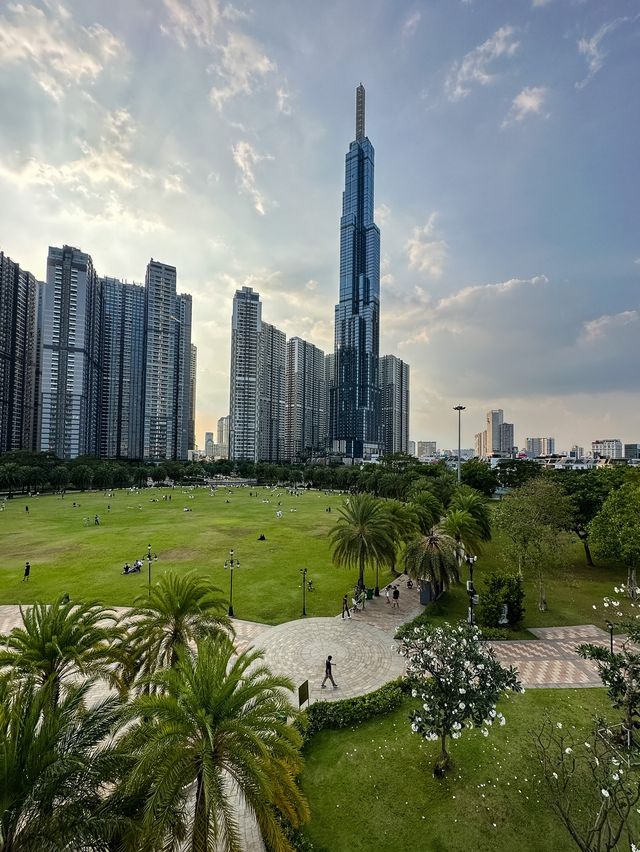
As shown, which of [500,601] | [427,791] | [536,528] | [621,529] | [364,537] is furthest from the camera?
[621,529]

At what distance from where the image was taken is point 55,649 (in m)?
11.4

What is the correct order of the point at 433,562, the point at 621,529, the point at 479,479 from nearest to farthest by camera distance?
1. the point at 433,562
2. the point at 621,529
3. the point at 479,479

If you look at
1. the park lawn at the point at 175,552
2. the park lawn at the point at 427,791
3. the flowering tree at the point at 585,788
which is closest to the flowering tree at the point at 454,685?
the park lawn at the point at 427,791

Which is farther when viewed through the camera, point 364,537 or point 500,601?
point 364,537

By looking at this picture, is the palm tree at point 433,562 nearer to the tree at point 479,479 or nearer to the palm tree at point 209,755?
the palm tree at point 209,755

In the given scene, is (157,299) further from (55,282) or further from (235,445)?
(235,445)

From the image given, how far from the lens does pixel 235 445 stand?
17625cm

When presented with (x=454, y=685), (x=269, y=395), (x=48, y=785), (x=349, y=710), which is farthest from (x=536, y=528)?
(x=269, y=395)

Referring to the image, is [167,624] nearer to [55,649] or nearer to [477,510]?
[55,649]

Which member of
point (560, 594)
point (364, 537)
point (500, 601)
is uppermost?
point (364, 537)

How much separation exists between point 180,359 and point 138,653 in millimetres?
174228

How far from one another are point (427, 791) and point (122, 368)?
180 m

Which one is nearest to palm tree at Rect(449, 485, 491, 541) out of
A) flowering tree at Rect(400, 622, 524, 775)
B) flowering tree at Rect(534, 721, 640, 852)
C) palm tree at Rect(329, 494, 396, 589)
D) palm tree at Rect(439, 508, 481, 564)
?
palm tree at Rect(439, 508, 481, 564)

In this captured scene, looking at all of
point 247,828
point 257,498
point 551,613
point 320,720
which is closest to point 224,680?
point 247,828
